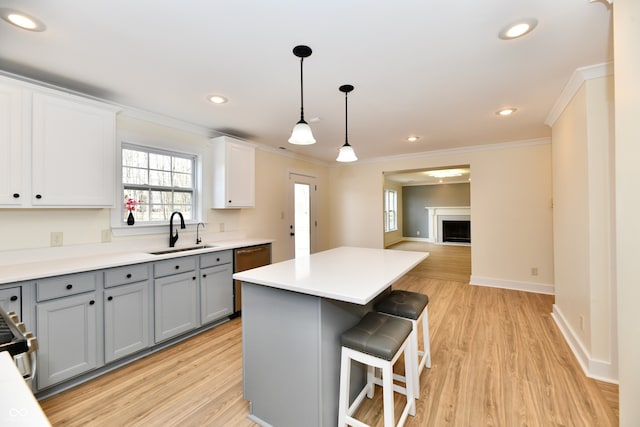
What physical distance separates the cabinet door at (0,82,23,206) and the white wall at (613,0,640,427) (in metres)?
3.74

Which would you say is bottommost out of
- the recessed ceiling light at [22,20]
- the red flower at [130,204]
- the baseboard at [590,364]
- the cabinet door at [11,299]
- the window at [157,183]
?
the baseboard at [590,364]

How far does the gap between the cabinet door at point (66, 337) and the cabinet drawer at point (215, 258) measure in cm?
98

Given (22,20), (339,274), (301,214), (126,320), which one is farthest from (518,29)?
(301,214)

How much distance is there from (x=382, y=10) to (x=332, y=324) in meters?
1.81

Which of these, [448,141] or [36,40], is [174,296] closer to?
[36,40]

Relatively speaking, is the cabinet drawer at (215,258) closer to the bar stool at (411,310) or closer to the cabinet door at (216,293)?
the cabinet door at (216,293)

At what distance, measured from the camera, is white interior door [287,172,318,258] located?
510 centimetres

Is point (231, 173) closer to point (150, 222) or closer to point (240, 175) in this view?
point (240, 175)

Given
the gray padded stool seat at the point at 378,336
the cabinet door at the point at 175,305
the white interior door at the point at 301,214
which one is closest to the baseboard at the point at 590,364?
the gray padded stool seat at the point at 378,336

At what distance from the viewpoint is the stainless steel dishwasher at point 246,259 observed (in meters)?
3.29

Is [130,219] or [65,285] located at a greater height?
[130,219]

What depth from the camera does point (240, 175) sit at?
3732 mm

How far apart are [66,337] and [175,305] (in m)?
0.81

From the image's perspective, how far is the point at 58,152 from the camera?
221 cm
